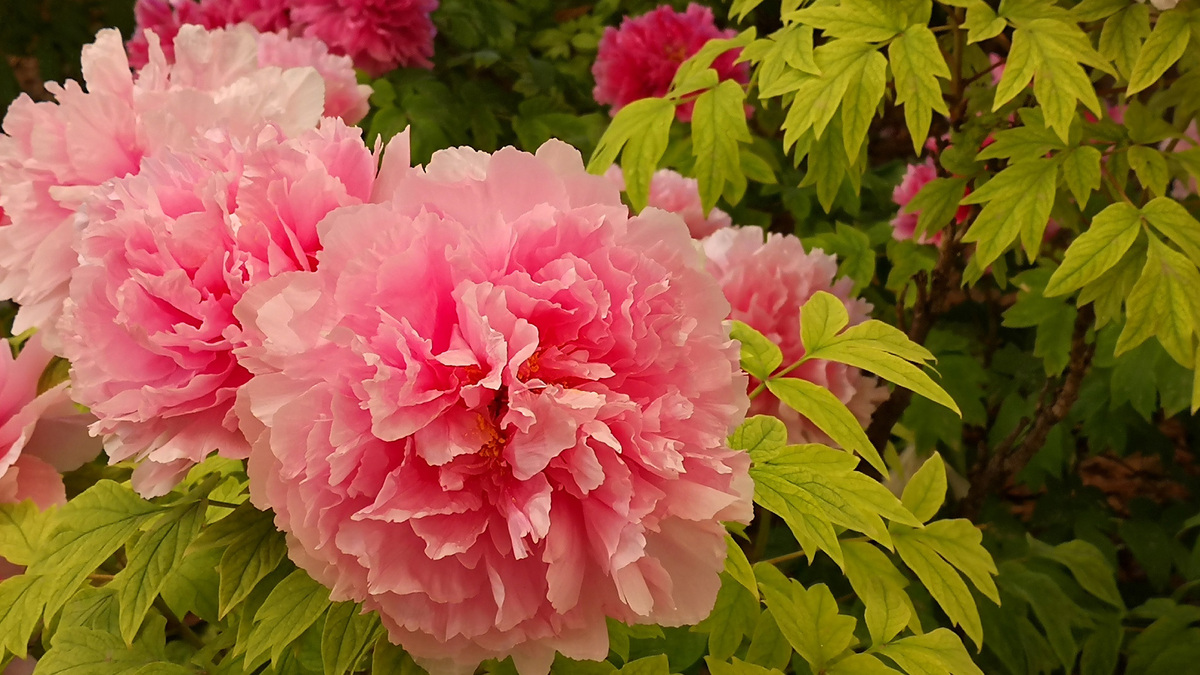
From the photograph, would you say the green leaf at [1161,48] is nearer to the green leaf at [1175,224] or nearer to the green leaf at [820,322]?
the green leaf at [1175,224]

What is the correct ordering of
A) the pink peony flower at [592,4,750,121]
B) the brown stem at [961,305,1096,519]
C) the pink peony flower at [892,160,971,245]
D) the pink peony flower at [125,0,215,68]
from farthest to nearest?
the pink peony flower at [592,4,750,121] < the pink peony flower at [125,0,215,68] < the pink peony flower at [892,160,971,245] < the brown stem at [961,305,1096,519]

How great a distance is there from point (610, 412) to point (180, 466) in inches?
8.0

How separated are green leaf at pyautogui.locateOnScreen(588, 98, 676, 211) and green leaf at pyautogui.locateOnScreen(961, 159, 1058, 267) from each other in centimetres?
27

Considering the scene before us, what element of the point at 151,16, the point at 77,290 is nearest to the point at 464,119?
the point at 151,16

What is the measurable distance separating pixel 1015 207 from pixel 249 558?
2.02 ft

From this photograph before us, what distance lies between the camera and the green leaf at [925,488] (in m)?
0.63

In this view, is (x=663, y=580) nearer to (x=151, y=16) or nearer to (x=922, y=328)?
(x=922, y=328)

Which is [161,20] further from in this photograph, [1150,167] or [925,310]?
[1150,167]

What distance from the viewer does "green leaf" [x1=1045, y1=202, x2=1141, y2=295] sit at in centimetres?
68

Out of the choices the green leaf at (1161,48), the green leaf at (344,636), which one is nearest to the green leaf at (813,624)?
the green leaf at (344,636)

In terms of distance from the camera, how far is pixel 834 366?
0.80 metres

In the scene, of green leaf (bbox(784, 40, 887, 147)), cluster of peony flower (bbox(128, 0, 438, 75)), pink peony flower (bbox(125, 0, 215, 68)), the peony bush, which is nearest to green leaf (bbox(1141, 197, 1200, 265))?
the peony bush

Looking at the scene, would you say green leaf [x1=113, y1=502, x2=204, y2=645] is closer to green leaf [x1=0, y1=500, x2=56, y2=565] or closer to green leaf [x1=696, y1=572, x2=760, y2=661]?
green leaf [x1=0, y1=500, x2=56, y2=565]

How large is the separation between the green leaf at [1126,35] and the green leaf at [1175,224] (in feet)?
0.35
